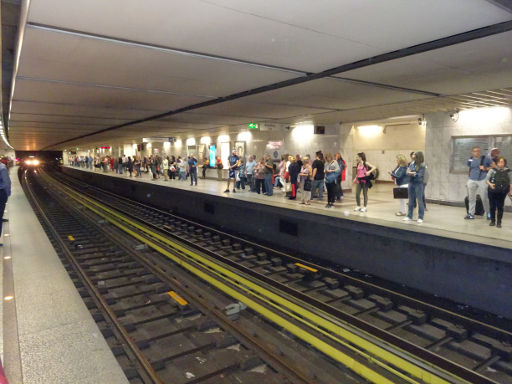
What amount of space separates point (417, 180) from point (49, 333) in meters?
7.81

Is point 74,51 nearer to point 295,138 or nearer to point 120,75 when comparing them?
point 120,75

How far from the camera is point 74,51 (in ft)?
17.7

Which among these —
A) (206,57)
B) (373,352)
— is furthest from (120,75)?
(373,352)

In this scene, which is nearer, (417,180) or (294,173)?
(417,180)

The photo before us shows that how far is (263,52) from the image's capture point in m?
5.49

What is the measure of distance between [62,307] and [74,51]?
3820mm

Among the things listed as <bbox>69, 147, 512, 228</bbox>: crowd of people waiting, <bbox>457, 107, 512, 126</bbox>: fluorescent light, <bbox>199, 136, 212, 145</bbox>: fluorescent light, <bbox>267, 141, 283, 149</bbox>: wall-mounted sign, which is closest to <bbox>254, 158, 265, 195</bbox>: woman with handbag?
<bbox>69, 147, 512, 228</bbox>: crowd of people waiting

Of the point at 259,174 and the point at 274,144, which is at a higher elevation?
the point at 274,144

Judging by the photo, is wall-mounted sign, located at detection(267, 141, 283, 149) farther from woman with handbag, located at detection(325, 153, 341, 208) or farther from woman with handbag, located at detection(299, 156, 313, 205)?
woman with handbag, located at detection(325, 153, 341, 208)

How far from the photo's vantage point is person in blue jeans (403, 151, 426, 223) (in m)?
8.30

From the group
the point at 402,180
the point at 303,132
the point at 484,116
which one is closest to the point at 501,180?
the point at 402,180

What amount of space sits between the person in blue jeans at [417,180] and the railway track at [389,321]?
8.64ft

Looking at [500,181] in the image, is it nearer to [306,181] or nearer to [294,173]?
[306,181]

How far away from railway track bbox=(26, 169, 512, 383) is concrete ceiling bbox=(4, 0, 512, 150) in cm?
399
